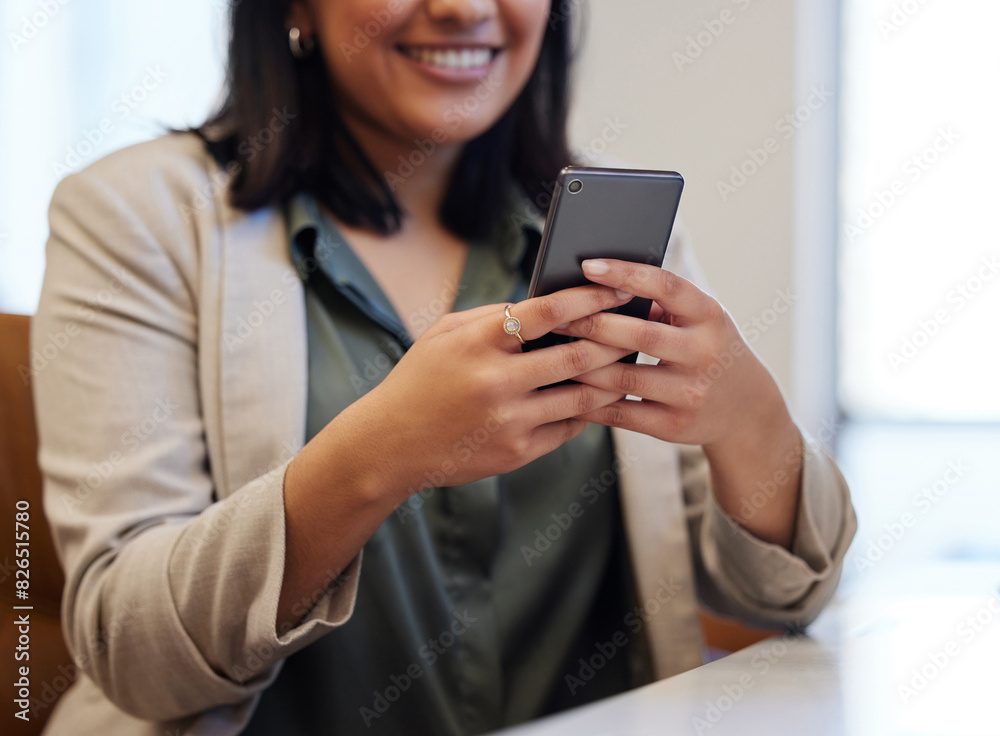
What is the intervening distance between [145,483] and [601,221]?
416 mm

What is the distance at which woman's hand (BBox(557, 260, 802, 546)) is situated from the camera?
537 mm

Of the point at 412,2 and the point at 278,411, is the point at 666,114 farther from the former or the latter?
the point at 278,411

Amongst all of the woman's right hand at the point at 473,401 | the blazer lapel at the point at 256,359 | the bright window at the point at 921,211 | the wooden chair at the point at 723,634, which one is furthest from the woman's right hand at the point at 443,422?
the bright window at the point at 921,211

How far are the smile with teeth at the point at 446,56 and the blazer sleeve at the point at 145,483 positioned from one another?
0.80ft

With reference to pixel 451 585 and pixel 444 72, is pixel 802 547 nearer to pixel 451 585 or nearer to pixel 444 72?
pixel 451 585

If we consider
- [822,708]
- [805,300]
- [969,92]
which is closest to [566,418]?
[822,708]

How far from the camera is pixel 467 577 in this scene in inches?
31.1

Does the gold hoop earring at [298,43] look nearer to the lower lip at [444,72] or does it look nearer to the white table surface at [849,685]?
the lower lip at [444,72]

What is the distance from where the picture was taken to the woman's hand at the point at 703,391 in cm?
54

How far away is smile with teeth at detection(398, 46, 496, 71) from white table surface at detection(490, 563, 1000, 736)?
1.86ft

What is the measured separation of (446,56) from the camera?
0.79 meters

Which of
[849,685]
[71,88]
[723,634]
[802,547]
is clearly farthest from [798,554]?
[71,88]

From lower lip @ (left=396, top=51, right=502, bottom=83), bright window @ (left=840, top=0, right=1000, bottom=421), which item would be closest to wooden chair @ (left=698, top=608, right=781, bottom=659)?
lower lip @ (left=396, top=51, right=502, bottom=83)

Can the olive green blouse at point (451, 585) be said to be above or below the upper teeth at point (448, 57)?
below
